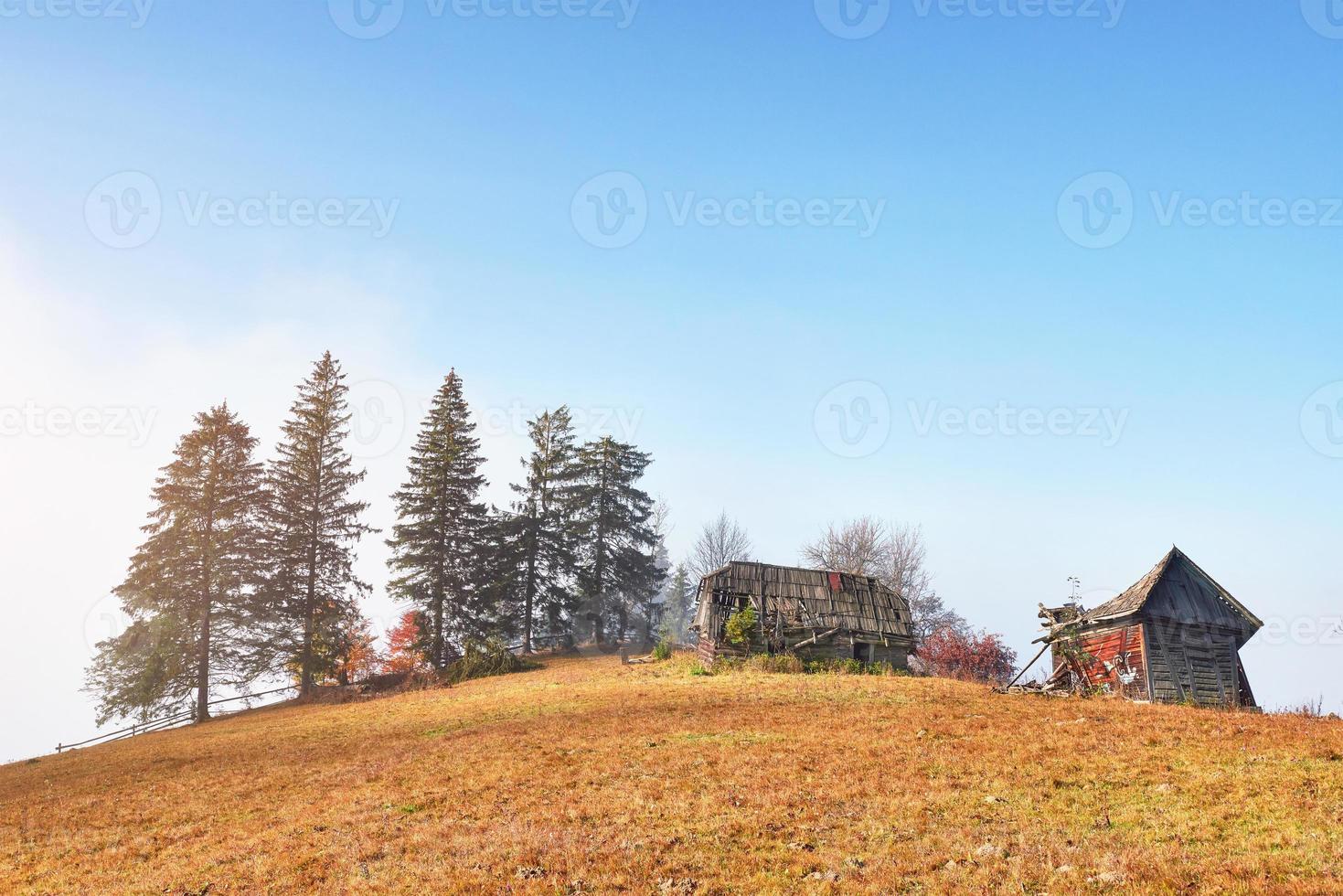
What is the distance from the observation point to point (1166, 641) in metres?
28.5

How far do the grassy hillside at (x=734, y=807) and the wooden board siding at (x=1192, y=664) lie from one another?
16.7 feet

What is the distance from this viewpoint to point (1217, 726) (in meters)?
19.0

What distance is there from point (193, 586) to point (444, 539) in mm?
12611

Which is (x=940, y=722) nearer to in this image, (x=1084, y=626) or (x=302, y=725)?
(x=1084, y=626)

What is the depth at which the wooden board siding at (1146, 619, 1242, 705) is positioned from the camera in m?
28.1

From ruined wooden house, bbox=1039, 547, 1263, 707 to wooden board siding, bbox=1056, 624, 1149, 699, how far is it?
0.03m

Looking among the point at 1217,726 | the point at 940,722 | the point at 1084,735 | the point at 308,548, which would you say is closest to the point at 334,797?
the point at 940,722

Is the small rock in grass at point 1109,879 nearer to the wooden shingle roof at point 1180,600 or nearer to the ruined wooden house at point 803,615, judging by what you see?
the wooden shingle roof at point 1180,600

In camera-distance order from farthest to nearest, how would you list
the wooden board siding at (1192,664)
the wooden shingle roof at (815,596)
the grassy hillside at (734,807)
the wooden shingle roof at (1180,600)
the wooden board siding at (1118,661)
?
the wooden shingle roof at (815,596) < the wooden shingle roof at (1180,600) < the wooden board siding at (1118,661) < the wooden board siding at (1192,664) < the grassy hillside at (734,807)

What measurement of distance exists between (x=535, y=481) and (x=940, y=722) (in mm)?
38060

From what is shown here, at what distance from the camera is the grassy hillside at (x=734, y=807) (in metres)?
10.5

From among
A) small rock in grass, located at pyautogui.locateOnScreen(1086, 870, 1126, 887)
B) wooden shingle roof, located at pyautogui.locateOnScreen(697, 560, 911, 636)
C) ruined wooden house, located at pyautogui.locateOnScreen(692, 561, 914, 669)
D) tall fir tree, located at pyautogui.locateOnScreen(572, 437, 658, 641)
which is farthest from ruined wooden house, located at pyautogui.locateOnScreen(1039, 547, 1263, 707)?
tall fir tree, located at pyautogui.locateOnScreen(572, 437, 658, 641)

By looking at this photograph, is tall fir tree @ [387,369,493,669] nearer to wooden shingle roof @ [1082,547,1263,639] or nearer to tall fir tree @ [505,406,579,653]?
tall fir tree @ [505,406,579,653]

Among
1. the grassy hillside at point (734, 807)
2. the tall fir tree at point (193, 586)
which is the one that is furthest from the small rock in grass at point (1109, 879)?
the tall fir tree at point (193, 586)
